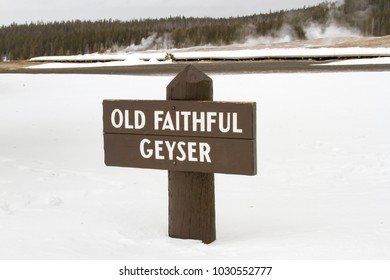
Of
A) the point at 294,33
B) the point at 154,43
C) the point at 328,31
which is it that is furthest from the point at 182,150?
the point at 154,43

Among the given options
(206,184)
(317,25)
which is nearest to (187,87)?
(206,184)

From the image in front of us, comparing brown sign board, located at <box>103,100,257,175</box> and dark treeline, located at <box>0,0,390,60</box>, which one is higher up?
dark treeline, located at <box>0,0,390,60</box>

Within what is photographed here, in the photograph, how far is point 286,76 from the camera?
18.1 meters

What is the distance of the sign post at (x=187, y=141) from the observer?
4406 millimetres

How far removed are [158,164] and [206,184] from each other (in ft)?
1.27

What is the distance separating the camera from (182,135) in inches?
177

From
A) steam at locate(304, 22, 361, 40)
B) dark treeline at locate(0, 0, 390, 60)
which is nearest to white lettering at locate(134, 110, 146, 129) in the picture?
steam at locate(304, 22, 361, 40)

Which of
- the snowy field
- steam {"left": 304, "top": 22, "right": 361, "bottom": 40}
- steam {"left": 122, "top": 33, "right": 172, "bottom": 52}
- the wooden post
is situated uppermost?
steam {"left": 304, "top": 22, "right": 361, "bottom": 40}

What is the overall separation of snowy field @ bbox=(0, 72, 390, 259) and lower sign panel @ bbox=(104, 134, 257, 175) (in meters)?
0.60

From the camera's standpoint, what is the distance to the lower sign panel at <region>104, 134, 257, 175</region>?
441cm

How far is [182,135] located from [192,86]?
367 millimetres

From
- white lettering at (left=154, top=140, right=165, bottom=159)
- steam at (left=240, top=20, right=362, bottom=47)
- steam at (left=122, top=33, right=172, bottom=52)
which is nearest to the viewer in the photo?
white lettering at (left=154, top=140, right=165, bottom=159)

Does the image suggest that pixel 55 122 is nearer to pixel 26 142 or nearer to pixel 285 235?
pixel 26 142

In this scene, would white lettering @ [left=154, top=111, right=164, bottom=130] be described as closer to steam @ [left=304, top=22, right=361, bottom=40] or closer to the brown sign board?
the brown sign board
